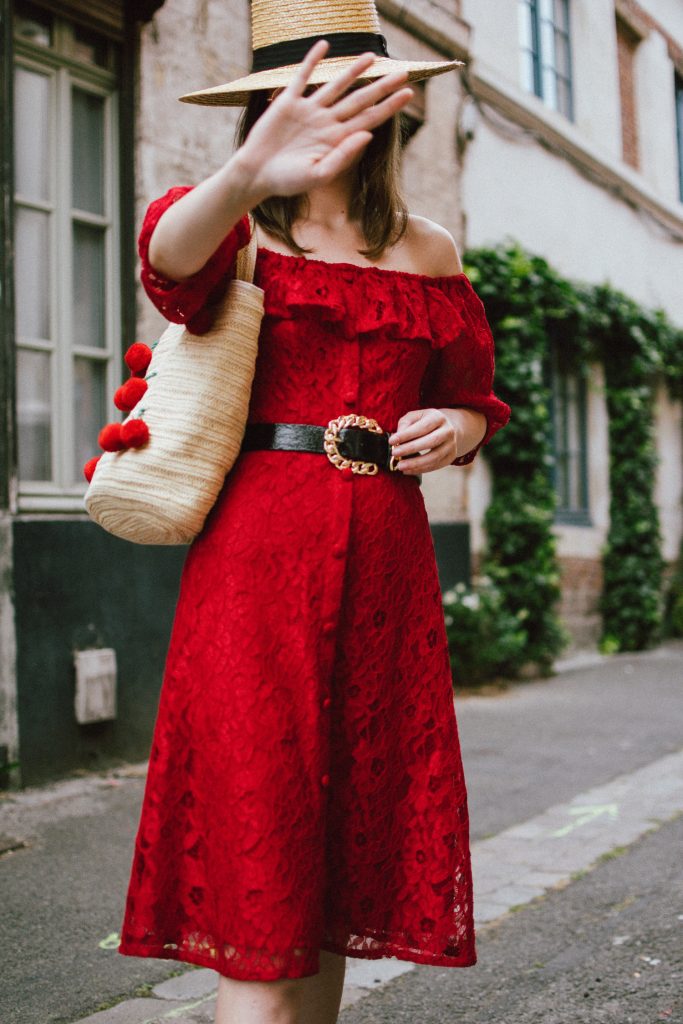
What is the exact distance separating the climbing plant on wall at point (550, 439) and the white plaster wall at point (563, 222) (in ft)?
1.19

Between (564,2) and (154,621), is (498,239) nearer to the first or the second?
(564,2)

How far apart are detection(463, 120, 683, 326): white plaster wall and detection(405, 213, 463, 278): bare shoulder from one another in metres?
7.23

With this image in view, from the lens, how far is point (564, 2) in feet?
37.3

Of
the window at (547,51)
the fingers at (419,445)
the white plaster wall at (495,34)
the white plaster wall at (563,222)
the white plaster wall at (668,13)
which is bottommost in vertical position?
the fingers at (419,445)

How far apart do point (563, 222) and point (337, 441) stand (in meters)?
9.57

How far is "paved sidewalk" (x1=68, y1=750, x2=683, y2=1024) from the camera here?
8.96 feet

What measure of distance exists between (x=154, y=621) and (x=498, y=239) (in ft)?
17.8

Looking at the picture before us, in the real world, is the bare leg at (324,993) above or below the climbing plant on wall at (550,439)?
below

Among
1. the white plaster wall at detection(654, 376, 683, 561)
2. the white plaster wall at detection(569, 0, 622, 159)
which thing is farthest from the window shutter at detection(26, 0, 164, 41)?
the white plaster wall at detection(654, 376, 683, 561)

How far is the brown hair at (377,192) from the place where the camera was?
1.90 meters

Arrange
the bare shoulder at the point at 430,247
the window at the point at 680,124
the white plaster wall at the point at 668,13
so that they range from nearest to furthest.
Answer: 1. the bare shoulder at the point at 430,247
2. the white plaster wall at the point at 668,13
3. the window at the point at 680,124

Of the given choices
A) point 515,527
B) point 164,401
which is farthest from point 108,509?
point 515,527

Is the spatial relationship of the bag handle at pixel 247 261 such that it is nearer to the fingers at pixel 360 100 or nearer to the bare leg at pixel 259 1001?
the fingers at pixel 360 100

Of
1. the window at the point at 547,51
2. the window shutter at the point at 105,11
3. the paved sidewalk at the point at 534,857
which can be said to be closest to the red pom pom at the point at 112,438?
the paved sidewalk at the point at 534,857
